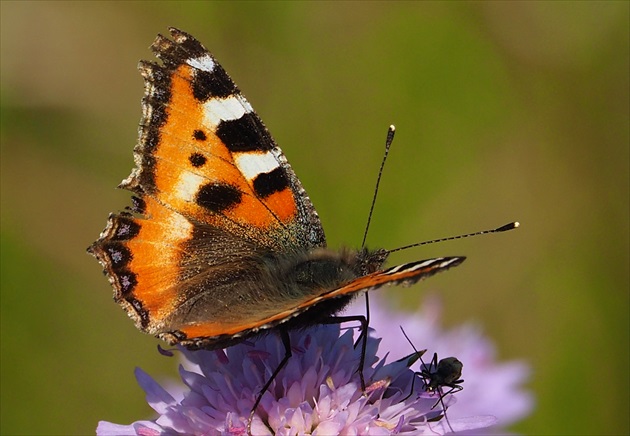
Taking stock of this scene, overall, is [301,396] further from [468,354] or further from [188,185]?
[468,354]

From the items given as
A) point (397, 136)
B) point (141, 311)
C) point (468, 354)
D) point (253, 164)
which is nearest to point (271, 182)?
point (253, 164)

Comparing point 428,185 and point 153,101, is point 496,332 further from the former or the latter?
point 153,101

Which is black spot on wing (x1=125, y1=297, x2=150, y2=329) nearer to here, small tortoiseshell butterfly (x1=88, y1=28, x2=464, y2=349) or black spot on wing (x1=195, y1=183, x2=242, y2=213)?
small tortoiseshell butterfly (x1=88, y1=28, x2=464, y2=349)

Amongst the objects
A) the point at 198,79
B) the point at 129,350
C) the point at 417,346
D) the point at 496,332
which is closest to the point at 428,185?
the point at 496,332

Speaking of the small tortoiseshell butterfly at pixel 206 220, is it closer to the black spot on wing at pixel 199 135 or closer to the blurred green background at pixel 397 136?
the black spot on wing at pixel 199 135

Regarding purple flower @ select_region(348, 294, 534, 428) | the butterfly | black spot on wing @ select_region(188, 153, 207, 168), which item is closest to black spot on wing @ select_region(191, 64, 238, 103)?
the butterfly

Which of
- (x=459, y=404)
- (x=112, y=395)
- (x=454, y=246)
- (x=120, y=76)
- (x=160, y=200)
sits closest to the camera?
(x=160, y=200)
